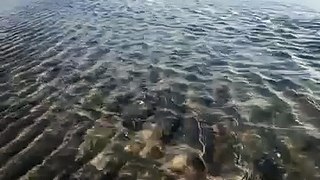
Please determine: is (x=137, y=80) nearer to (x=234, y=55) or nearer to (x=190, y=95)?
(x=190, y=95)

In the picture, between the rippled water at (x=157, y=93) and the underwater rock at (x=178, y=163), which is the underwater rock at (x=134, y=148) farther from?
the underwater rock at (x=178, y=163)

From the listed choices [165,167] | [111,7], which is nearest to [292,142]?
[165,167]

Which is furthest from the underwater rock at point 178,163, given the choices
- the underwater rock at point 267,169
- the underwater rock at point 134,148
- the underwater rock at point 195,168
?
the underwater rock at point 267,169

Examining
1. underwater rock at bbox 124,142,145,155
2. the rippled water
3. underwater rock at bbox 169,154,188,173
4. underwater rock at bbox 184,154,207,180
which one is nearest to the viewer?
underwater rock at bbox 184,154,207,180

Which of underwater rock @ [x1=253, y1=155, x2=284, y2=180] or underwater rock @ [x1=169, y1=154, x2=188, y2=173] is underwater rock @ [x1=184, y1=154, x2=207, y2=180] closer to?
underwater rock @ [x1=169, y1=154, x2=188, y2=173]

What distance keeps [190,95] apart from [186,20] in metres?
11.1

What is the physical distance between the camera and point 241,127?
389 inches

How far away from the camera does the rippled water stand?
848 centimetres

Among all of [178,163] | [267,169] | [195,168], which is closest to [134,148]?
[178,163]

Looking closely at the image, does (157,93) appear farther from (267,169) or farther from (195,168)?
(267,169)

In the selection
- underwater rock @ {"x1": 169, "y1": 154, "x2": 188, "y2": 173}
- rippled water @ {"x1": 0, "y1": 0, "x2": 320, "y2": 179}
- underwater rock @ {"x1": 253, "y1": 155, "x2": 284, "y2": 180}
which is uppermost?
underwater rock @ {"x1": 253, "y1": 155, "x2": 284, "y2": 180}

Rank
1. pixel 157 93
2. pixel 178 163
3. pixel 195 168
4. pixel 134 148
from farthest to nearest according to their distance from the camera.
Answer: pixel 157 93, pixel 134 148, pixel 178 163, pixel 195 168

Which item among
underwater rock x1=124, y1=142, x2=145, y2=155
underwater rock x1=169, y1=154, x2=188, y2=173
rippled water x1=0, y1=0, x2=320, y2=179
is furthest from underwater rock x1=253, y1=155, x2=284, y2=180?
underwater rock x1=124, y1=142, x2=145, y2=155

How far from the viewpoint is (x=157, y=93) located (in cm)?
1209
